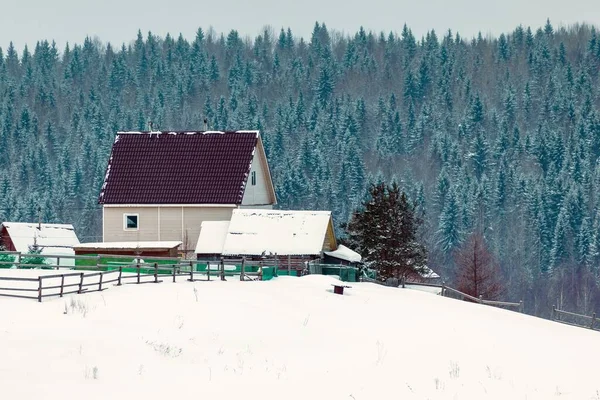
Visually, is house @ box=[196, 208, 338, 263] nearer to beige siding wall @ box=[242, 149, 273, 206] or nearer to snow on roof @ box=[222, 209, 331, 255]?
snow on roof @ box=[222, 209, 331, 255]

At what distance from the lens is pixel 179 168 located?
213ft

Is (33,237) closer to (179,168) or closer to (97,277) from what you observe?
(179,168)

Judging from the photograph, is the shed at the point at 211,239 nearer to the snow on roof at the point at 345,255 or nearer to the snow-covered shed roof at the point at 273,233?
the snow-covered shed roof at the point at 273,233

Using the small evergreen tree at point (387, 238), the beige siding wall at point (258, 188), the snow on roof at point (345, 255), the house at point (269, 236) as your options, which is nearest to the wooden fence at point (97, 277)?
the house at point (269, 236)

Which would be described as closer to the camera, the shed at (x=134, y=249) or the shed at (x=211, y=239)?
the shed at (x=211, y=239)

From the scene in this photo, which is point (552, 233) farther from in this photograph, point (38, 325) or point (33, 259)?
point (38, 325)

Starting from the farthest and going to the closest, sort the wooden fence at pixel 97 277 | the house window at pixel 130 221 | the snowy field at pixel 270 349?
the house window at pixel 130 221
the wooden fence at pixel 97 277
the snowy field at pixel 270 349

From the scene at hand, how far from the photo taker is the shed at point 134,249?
5903 centimetres

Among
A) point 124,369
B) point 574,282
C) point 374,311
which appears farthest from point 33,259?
point 574,282

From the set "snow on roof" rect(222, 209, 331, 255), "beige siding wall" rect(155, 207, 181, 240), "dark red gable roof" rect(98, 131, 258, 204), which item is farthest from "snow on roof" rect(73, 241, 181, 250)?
"snow on roof" rect(222, 209, 331, 255)

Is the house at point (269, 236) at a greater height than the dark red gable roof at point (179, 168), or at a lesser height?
lesser

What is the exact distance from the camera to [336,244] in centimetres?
6003

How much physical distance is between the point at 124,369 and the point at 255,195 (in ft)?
133

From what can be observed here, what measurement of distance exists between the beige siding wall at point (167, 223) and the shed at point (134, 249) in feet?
6.34
